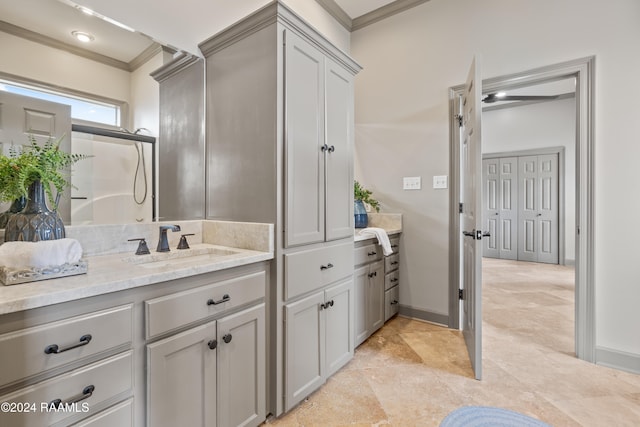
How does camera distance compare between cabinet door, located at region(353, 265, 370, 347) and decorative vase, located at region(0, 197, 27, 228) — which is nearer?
decorative vase, located at region(0, 197, 27, 228)

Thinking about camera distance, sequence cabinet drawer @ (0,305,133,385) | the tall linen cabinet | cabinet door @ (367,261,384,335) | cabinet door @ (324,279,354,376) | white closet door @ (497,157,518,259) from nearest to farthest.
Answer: cabinet drawer @ (0,305,133,385) → the tall linen cabinet → cabinet door @ (324,279,354,376) → cabinet door @ (367,261,384,335) → white closet door @ (497,157,518,259)

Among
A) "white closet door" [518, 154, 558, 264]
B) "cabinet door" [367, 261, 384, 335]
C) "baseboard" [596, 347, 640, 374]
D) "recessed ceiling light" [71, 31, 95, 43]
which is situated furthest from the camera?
"white closet door" [518, 154, 558, 264]

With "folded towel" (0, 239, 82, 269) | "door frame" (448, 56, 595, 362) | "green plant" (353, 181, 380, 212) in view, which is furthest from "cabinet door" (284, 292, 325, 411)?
"door frame" (448, 56, 595, 362)

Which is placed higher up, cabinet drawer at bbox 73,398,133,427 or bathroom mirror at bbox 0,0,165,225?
bathroom mirror at bbox 0,0,165,225

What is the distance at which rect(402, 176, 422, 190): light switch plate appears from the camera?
2.92m

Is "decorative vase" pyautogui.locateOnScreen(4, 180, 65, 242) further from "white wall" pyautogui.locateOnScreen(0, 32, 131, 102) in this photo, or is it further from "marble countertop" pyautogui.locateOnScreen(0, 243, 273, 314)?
"white wall" pyautogui.locateOnScreen(0, 32, 131, 102)

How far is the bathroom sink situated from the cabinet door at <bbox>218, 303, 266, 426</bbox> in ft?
1.08

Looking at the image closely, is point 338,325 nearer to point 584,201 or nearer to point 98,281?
point 98,281

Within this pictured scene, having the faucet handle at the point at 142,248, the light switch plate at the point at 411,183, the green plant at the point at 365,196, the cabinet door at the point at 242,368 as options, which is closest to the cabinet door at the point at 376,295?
the green plant at the point at 365,196

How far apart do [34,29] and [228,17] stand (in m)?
1.10

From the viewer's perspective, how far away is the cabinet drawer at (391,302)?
2.71 metres

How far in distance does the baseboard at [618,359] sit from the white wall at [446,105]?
0.10ft

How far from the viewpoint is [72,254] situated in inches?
39.8

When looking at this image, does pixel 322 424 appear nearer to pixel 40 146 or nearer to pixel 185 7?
pixel 40 146
